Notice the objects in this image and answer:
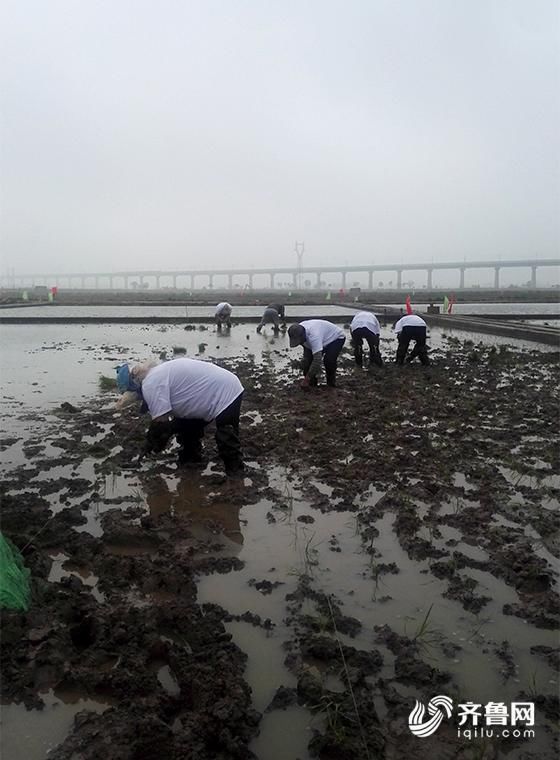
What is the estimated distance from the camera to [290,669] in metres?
2.49

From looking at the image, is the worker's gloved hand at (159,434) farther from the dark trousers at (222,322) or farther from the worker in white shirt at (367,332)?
the dark trousers at (222,322)

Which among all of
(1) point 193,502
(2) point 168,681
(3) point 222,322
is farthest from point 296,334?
(3) point 222,322

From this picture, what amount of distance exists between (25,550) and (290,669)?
1963mm

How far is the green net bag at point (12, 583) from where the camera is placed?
2.77 metres

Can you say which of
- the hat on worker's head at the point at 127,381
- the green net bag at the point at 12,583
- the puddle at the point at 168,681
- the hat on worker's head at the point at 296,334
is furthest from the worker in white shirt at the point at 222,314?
the puddle at the point at 168,681

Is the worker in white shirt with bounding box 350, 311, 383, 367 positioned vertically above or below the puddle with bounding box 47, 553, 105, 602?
above

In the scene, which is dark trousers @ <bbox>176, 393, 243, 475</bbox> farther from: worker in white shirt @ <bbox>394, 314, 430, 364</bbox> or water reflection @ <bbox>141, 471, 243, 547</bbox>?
worker in white shirt @ <bbox>394, 314, 430, 364</bbox>

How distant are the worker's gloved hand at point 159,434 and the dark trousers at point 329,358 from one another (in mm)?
4102

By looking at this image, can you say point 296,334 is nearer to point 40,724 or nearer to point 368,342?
point 368,342

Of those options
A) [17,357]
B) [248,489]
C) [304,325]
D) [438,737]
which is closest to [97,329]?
[17,357]

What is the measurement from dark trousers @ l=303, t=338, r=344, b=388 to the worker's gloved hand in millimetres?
4102

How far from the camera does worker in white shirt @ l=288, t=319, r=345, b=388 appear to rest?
8484 mm

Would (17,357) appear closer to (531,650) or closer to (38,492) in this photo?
(38,492)

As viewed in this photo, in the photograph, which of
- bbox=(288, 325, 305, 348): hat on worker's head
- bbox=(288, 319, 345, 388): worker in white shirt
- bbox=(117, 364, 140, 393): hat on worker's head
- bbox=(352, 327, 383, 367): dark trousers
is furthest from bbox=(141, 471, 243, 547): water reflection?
bbox=(352, 327, 383, 367): dark trousers
